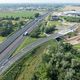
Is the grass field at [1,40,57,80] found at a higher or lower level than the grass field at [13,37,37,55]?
higher

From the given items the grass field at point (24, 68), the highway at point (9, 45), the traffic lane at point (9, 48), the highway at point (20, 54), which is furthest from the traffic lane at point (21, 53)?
the traffic lane at point (9, 48)

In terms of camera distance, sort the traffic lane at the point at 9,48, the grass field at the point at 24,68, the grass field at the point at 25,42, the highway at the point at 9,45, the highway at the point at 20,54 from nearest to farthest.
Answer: the grass field at the point at 24,68
the highway at the point at 20,54
the highway at the point at 9,45
the traffic lane at the point at 9,48
the grass field at the point at 25,42

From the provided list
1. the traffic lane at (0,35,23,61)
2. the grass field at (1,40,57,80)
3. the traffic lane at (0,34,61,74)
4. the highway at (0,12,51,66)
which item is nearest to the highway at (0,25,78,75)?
the traffic lane at (0,34,61,74)

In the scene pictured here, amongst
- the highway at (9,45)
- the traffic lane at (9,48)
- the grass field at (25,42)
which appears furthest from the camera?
the grass field at (25,42)

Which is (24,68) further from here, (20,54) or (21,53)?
(21,53)

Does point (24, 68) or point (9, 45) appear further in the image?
point (9, 45)

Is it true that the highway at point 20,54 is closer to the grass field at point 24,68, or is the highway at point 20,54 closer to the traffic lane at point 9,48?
the grass field at point 24,68

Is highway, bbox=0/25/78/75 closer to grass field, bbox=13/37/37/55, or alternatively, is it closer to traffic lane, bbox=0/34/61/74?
traffic lane, bbox=0/34/61/74

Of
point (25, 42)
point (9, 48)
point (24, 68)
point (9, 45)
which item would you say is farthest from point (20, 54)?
point (25, 42)

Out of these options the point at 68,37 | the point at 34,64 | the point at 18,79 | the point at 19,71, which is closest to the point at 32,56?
the point at 34,64

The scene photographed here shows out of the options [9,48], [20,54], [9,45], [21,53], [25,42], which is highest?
[20,54]

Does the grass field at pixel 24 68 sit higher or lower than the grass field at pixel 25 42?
Answer: higher

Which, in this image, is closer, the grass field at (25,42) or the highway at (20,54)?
the highway at (20,54)
